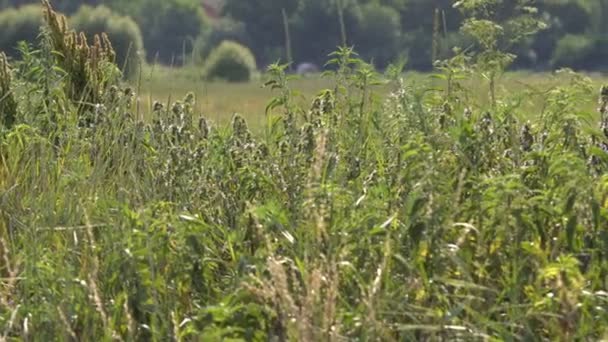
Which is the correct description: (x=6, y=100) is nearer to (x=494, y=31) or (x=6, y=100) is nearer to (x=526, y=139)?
(x=494, y=31)

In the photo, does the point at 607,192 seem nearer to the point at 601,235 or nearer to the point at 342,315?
the point at 601,235

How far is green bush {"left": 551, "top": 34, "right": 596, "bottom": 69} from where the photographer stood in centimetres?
9419

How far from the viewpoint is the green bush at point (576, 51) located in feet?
309

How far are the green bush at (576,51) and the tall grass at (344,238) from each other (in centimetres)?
9026

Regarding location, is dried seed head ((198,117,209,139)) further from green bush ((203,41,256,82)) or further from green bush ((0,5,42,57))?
green bush ((203,41,256,82))

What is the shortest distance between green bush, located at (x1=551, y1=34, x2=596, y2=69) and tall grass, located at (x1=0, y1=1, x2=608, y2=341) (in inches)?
3554

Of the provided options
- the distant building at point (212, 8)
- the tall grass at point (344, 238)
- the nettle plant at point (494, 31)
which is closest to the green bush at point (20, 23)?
→ the distant building at point (212, 8)

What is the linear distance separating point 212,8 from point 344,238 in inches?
5037

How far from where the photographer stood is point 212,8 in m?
130

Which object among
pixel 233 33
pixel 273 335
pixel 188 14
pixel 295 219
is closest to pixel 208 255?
pixel 295 219

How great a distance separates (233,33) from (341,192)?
10048 cm

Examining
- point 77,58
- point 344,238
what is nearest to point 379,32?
point 77,58

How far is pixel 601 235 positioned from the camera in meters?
3.76

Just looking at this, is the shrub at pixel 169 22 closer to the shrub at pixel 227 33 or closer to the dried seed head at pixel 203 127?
the shrub at pixel 227 33
